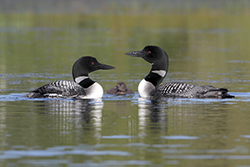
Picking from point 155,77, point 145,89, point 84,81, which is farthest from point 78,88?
point 155,77

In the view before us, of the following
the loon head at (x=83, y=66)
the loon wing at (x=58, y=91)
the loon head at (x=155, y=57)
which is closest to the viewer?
the loon wing at (x=58, y=91)

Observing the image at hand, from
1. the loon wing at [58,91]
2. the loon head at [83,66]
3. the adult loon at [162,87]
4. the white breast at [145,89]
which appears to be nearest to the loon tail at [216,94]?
the adult loon at [162,87]

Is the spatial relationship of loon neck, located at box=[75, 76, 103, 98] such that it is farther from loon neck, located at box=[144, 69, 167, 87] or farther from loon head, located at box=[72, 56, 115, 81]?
loon neck, located at box=[144, 69, 167, 87]

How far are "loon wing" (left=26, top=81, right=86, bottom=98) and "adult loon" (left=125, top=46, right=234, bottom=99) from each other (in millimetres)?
1555

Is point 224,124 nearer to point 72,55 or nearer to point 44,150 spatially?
point 44,150

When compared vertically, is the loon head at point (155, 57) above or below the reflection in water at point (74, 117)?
above

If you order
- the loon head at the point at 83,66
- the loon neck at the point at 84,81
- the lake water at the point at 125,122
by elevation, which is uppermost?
the loon head at the point at 83,66

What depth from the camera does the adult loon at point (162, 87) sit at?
11.8 meters

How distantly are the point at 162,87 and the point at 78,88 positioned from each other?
185cm

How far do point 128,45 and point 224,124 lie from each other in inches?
761

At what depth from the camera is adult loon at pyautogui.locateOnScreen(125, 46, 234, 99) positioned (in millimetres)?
11773

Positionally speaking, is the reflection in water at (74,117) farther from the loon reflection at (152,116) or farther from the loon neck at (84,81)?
the loon neck at (84,81)

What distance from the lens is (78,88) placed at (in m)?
12.1

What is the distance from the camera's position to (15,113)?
33.3ft
